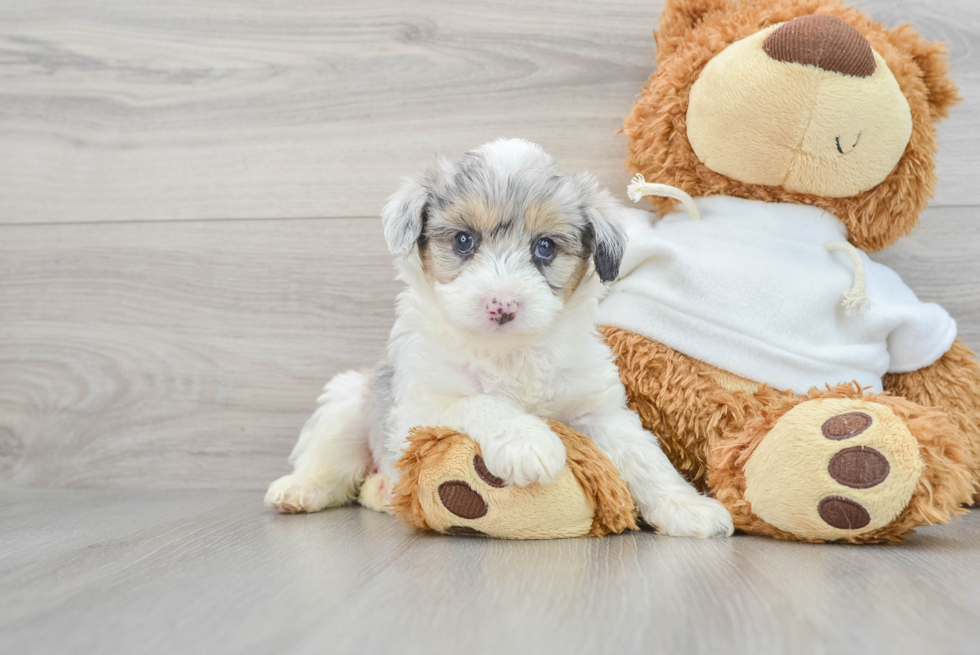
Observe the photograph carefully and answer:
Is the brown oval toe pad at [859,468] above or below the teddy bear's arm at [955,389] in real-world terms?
above

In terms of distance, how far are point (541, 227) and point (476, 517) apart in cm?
56

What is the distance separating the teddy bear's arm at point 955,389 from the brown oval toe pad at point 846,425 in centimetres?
58

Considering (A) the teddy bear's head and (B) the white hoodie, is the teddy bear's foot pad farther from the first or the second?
(A) the teddy bear's head

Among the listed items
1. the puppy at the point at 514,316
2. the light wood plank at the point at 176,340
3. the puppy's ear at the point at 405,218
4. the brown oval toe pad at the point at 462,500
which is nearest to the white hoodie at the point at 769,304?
the puppy at the point at 514,316

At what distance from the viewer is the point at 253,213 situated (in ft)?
7.27

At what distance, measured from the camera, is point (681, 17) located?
6.06 ft

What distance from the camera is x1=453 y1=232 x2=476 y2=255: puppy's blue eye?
1.46 meters

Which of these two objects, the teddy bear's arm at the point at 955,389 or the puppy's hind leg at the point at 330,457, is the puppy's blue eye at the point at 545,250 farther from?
the teddy bear's arm at the point at 955,389

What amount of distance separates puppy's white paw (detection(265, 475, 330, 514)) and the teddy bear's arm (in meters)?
1.39

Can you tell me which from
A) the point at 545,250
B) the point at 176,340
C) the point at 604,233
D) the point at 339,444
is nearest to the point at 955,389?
the point at 604,233

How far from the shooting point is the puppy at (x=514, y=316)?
139 centimetres

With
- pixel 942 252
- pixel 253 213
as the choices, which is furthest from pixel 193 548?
pixel 942 252

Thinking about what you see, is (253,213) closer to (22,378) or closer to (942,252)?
(22,378)

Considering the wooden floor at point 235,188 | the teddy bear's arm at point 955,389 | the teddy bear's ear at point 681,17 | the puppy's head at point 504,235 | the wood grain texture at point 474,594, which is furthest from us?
the wooden floor at point 235,188
